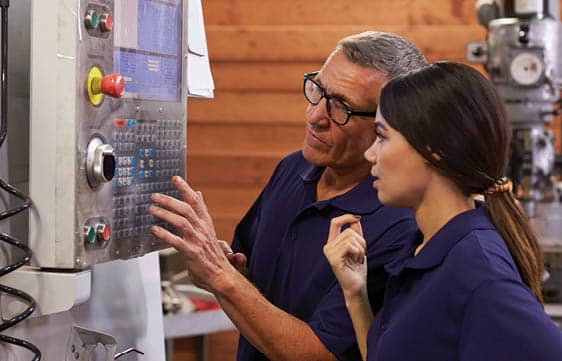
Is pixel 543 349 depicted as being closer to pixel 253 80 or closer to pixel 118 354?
pixel 118 354

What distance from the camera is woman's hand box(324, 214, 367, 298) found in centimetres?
150

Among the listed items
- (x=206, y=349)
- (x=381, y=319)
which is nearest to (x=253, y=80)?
(x=206, y=349)

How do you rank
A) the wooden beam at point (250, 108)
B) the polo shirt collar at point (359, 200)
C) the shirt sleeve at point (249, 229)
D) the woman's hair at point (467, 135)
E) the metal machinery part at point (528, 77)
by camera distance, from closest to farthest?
the woman's hair at point (467, 135) < the polo shirt collar at point (359, 200) < the shirt sleeve at point (249, 229) < the metal machinery part at point (528, 77) < the wooden beam at point (250, 108)

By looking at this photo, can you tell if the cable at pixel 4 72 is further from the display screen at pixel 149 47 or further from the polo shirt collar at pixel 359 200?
the polo shirt collar at pixel 359 200

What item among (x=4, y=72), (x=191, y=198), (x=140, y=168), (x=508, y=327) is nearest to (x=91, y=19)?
(x=4, y=72)

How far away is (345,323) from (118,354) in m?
0.44

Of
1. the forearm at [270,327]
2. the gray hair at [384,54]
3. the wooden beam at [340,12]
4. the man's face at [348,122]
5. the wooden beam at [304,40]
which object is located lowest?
the forearm at [270,327]

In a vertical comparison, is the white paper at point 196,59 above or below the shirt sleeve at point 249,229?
above

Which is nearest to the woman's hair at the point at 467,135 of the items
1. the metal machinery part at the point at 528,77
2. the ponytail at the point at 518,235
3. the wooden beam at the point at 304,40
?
the ponytail at the point at 518,235

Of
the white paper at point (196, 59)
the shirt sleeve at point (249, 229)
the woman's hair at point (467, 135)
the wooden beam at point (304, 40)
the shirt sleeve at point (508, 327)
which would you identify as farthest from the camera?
the wooden beam at point (304, 40)

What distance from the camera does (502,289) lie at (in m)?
1.20

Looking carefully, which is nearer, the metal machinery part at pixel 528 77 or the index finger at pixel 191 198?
the index finger at pixel 191 198

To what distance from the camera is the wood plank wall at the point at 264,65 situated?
4406mm

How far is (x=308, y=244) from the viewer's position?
1744 millimetres
